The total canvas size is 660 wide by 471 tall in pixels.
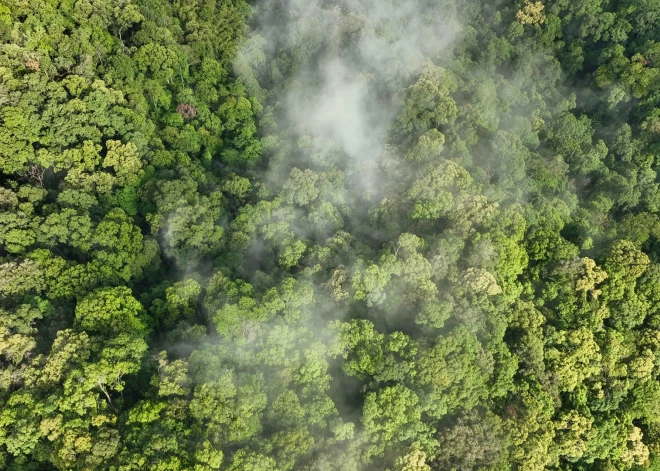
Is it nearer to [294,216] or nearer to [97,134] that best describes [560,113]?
[294,216]

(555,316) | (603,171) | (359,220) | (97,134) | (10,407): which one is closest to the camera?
(10,407)

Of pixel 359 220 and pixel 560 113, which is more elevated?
pixel 560 113

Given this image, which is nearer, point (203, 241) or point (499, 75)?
point (203, 241)

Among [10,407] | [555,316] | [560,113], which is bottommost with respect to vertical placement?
[10,407]

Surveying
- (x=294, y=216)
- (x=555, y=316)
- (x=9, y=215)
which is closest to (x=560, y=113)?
(x=555, y=316)

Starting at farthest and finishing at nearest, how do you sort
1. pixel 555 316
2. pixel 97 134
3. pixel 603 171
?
pixel 603 171, pixel 97 134, pixel 555 316

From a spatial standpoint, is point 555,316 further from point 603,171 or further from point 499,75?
point 499,75
